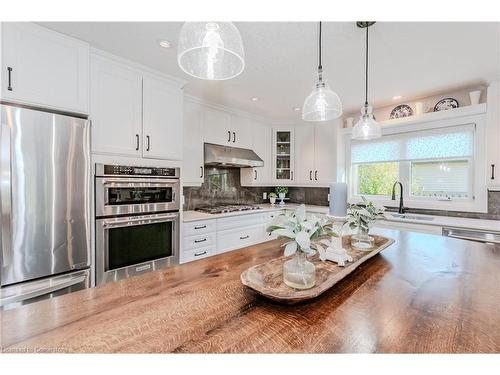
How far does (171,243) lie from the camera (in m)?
2.29

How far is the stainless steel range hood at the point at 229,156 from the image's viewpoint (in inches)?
118

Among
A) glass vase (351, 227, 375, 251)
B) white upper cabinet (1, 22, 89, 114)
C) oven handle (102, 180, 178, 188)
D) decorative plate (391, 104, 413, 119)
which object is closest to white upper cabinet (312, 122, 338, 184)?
decorative plate (391, 104, 413, 119)

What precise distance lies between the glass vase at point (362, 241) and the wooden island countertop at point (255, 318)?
12.5 inches

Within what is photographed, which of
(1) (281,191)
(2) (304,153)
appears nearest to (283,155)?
(2) (304,153)

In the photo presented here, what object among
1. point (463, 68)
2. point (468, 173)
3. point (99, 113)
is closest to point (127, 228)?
point (99, 113)

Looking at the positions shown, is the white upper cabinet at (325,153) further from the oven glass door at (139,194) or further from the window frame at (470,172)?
the oven glass door at (139,194)

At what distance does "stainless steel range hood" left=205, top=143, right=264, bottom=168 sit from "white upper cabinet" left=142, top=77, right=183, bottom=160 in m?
0.61

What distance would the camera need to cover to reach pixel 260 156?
384 cm

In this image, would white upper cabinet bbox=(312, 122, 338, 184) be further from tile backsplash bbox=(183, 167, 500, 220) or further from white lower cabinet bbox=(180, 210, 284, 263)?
white lower cabinet bbox=(180, 210, 284, 263)

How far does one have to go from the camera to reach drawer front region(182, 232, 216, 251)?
2508 millimetres

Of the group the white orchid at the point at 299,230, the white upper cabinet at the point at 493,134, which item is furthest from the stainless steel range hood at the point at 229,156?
the white upper cabinet at the point at 493,134
